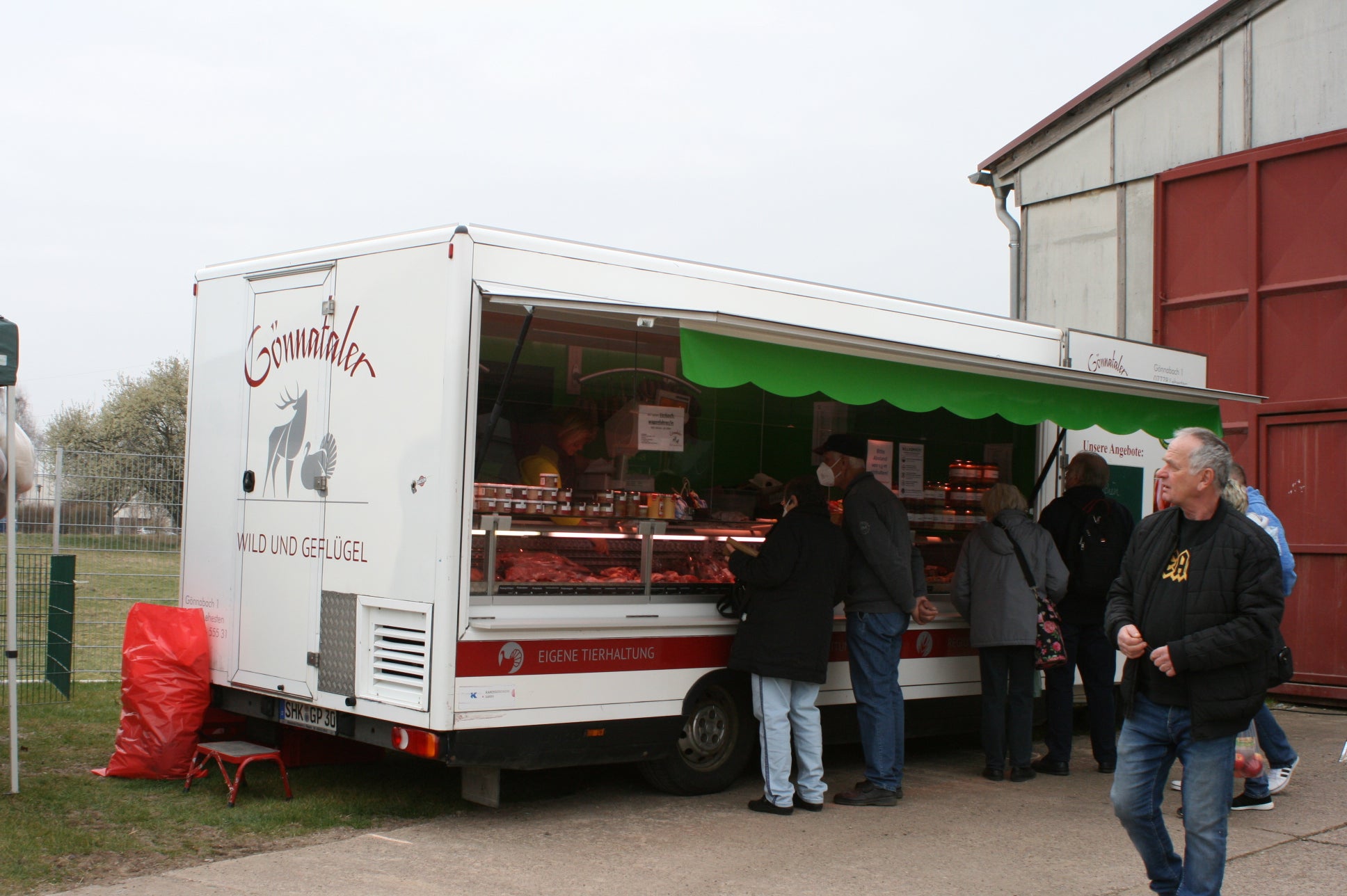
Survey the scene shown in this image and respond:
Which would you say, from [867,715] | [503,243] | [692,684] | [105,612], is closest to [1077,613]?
[867,715]

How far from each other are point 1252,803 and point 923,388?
8.80 feet

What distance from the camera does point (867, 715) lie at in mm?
6598

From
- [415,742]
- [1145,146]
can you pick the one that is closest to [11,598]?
[415,742]

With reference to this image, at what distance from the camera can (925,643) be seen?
24.6 ft

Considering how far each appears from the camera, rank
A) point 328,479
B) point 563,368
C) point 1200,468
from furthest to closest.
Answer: point 563,368 → point 328,479 → point 1200,468

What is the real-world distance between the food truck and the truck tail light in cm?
1

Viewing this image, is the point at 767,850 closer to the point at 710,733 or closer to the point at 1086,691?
the point at 710,733

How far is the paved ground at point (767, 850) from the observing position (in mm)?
5023

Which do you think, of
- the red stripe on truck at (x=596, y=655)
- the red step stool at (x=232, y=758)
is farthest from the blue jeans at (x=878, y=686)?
the red step stool at (x=232, y=758)

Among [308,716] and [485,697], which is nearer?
[485,697]

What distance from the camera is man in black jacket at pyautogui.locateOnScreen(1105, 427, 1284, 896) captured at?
3973mm

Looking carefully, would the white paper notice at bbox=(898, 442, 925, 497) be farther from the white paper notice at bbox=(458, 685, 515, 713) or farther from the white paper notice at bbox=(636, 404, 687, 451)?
the white paper notice at bbox=(458, 685, 515, 713)

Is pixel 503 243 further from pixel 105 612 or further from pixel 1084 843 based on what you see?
pixel 105 612

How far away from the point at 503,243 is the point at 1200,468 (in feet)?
10.2
